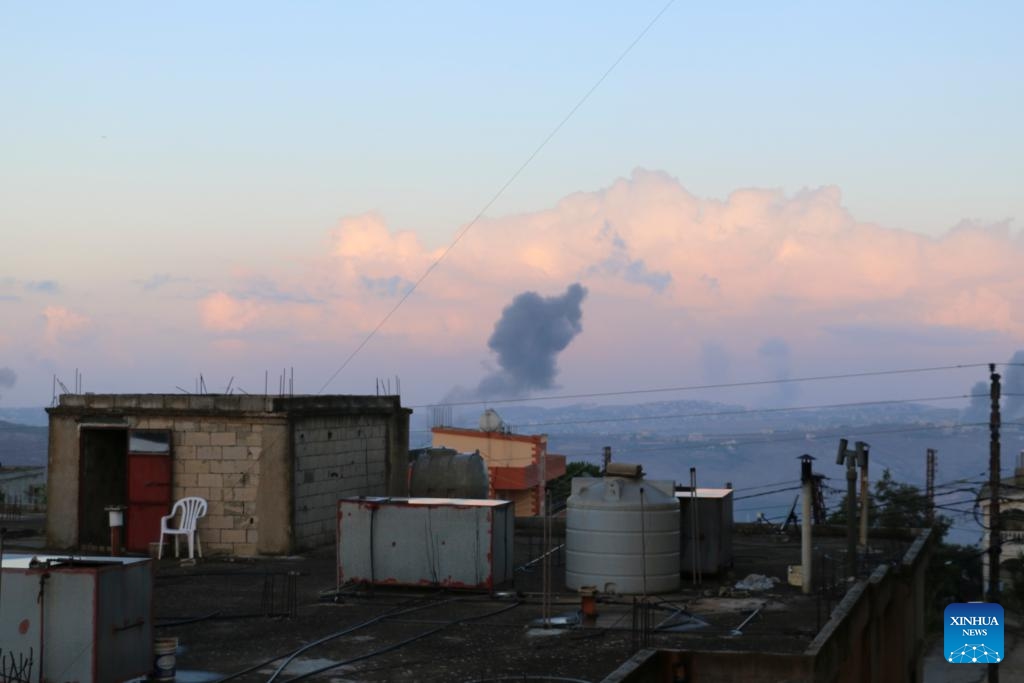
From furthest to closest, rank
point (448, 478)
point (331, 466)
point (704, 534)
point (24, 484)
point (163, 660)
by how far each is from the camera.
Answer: point (24, 484) < point (448, 478) < point (331, 466) < point (704, 534) < point (163, 660)

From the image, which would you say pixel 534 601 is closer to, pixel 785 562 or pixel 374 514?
pixel 374 514

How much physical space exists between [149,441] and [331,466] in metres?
4.27

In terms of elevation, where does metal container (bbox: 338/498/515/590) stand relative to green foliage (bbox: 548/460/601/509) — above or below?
above

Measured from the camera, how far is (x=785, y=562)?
89.8 feet

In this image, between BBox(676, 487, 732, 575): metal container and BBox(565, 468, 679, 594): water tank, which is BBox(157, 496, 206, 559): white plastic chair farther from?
BBox(676, 487, 732, 575): metal container

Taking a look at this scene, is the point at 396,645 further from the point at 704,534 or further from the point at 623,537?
the point at 704,534

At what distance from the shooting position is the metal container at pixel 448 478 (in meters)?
29.9

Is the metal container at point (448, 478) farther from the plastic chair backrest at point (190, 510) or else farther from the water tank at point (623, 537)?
the water tank at point (623, 537)

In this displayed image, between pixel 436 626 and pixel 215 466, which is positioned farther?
pixel 215 466

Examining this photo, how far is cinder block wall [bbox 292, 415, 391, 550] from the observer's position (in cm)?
2798

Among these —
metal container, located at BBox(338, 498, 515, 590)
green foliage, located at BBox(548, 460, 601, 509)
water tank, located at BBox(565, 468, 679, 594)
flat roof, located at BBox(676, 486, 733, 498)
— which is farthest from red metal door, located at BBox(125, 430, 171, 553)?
green foliage, located at BBox(548, 460, 601, 509)

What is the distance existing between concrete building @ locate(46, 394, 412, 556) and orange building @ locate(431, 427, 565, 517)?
32.1m

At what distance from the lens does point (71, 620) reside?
14.4 m

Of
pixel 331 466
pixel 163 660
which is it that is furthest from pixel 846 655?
pixel 331 466
